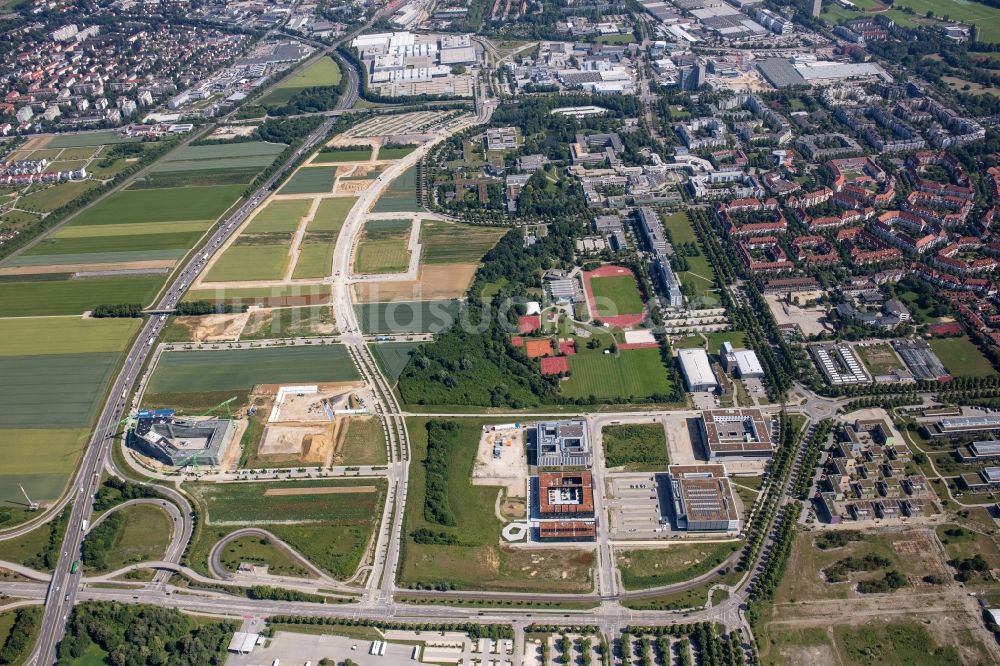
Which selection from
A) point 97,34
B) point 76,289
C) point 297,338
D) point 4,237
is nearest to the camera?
point 297,338

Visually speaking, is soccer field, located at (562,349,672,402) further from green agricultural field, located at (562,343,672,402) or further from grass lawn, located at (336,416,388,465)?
grass lawn, located at (336,416,388,465)

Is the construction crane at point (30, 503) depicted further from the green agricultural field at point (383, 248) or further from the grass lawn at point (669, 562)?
the grass lawn at point (669, 562)

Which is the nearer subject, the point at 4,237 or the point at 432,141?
the point at 4,237

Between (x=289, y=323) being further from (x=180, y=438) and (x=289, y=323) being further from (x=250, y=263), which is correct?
(x=180, y=438)

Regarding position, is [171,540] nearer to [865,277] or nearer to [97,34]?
[865,277]

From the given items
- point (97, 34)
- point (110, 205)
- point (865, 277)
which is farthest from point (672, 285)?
point (97, 34)

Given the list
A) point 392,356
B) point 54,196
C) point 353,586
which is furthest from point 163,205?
point 353,586
